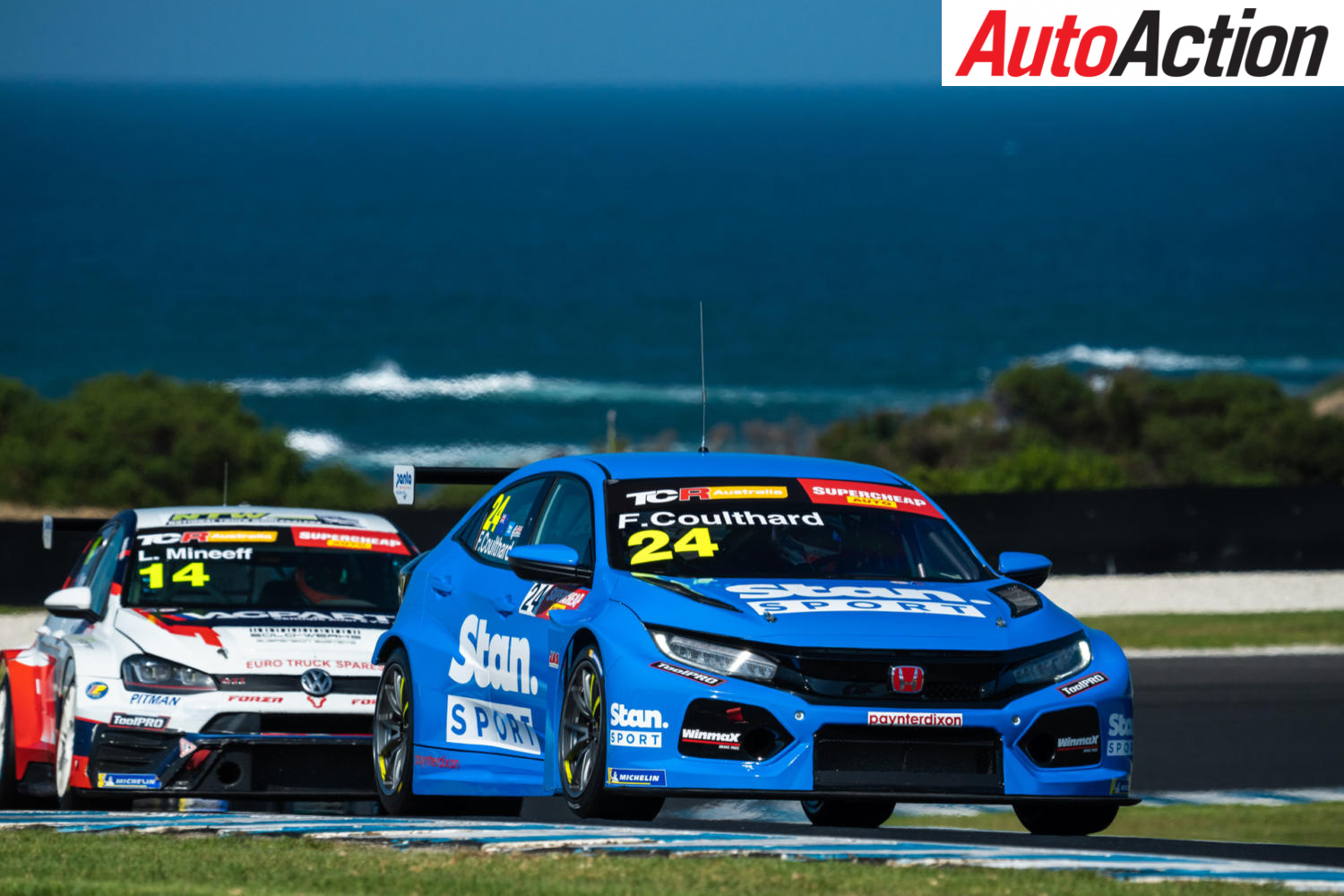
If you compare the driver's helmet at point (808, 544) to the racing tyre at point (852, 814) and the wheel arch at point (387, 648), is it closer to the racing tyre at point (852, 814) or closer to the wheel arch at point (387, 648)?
the racing tyre at point (852, 814)

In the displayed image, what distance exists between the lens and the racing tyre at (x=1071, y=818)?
7121mm

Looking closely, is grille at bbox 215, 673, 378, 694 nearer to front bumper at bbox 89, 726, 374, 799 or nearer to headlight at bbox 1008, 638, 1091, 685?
front bumper at bbox 89, 726, 374, 799

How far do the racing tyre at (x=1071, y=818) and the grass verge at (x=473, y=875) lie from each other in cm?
148

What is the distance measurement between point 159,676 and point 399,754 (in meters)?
1.35

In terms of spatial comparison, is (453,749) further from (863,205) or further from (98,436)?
(863,205)

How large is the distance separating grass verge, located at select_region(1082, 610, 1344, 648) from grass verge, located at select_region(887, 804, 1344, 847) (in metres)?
7.99

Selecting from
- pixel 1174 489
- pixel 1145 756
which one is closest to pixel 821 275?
pixel 1174 489

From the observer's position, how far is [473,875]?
19.2 ft

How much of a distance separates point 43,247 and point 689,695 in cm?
10929

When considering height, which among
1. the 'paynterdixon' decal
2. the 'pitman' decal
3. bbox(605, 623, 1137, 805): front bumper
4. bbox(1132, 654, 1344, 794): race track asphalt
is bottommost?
bbox(1132, 654, 1344, 794): race track asphalt

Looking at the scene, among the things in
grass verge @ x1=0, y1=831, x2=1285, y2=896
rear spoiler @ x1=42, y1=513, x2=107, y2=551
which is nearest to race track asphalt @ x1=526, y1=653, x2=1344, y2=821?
rear spoiler @ x1=42, y1=513, x2=107, y2=551

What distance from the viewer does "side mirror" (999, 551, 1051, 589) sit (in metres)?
7.59

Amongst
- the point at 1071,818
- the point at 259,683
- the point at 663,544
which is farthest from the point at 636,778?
the point at 259,683

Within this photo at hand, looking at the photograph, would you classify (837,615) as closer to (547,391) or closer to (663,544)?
(663,544)
